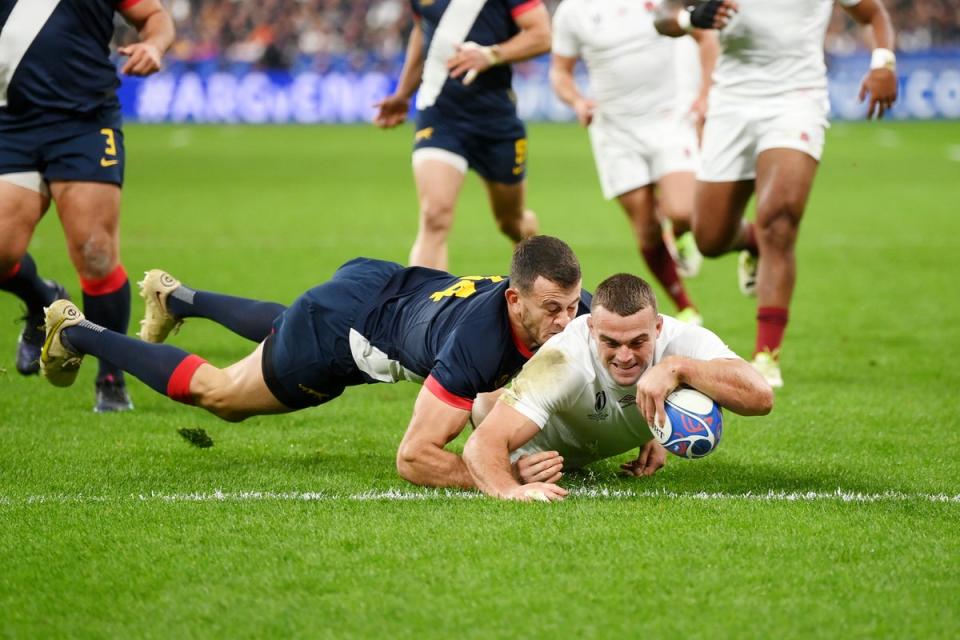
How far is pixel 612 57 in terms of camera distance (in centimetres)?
1079

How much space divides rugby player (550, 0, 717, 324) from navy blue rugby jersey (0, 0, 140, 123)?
404 cm

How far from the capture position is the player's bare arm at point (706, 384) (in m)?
5.25

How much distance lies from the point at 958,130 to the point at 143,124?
65.4 feet

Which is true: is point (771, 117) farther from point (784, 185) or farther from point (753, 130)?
point (784, 185)

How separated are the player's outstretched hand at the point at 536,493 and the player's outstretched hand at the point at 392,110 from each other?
16.5 feet

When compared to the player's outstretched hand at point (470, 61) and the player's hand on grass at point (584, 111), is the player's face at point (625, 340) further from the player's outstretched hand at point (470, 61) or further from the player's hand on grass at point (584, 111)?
the player's hand on grass at point (584, 111)

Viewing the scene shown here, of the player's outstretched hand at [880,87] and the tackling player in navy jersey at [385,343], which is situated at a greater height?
the player's outstretched hand at [880,87]

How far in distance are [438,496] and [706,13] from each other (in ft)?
12.1

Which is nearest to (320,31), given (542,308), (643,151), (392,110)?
(643,151)

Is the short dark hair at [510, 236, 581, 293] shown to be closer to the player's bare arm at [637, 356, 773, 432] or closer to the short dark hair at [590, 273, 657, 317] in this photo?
the short dark hair at [590, 273, 657, 317]

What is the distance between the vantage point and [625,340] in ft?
17.2

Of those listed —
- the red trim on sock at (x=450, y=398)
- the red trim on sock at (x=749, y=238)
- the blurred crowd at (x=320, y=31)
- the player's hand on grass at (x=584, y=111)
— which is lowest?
the blurred crowd at (x=320, y=31)

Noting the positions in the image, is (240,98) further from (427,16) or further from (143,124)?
(427,16)

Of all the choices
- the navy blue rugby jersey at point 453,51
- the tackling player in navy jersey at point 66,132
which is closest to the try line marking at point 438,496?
the tackling player in navy jersey at point 66,132
